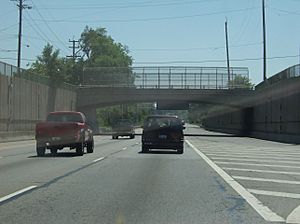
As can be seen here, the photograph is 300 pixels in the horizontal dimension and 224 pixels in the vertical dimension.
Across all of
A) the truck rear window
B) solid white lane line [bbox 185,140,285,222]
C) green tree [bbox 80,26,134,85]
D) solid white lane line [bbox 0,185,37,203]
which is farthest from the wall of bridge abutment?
green tree [bbox 80,26,134,85]

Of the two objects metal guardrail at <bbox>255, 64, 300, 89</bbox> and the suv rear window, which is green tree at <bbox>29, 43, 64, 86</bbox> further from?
the suv rear window

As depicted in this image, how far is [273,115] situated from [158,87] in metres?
23.7

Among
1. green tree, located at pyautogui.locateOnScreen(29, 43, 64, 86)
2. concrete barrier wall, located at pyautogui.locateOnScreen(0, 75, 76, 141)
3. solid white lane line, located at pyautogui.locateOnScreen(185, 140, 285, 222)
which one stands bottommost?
solid white lane line, located at pyautogui.locateOnScreen(185, 140, 285, 222)

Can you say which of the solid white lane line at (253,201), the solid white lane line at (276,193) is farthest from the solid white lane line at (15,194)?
the solid white lane line at (276,193)

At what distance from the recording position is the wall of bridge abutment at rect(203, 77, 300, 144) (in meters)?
46.2

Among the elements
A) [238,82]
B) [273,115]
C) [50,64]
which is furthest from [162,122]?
[50,64]

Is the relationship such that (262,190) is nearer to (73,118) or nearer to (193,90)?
(73,118)

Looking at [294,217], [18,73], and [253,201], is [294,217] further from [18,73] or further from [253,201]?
[18,73]

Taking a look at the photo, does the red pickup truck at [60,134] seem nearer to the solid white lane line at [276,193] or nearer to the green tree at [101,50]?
the solid white lane line at [276,193]

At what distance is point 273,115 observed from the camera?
55406mm

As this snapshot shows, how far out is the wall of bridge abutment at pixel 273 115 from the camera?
46.2m

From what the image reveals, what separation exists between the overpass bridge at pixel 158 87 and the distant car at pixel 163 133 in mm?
44755

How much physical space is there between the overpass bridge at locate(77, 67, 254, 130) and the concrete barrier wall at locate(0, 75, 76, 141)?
13.9 meters

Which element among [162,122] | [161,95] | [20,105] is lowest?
[162,122]
